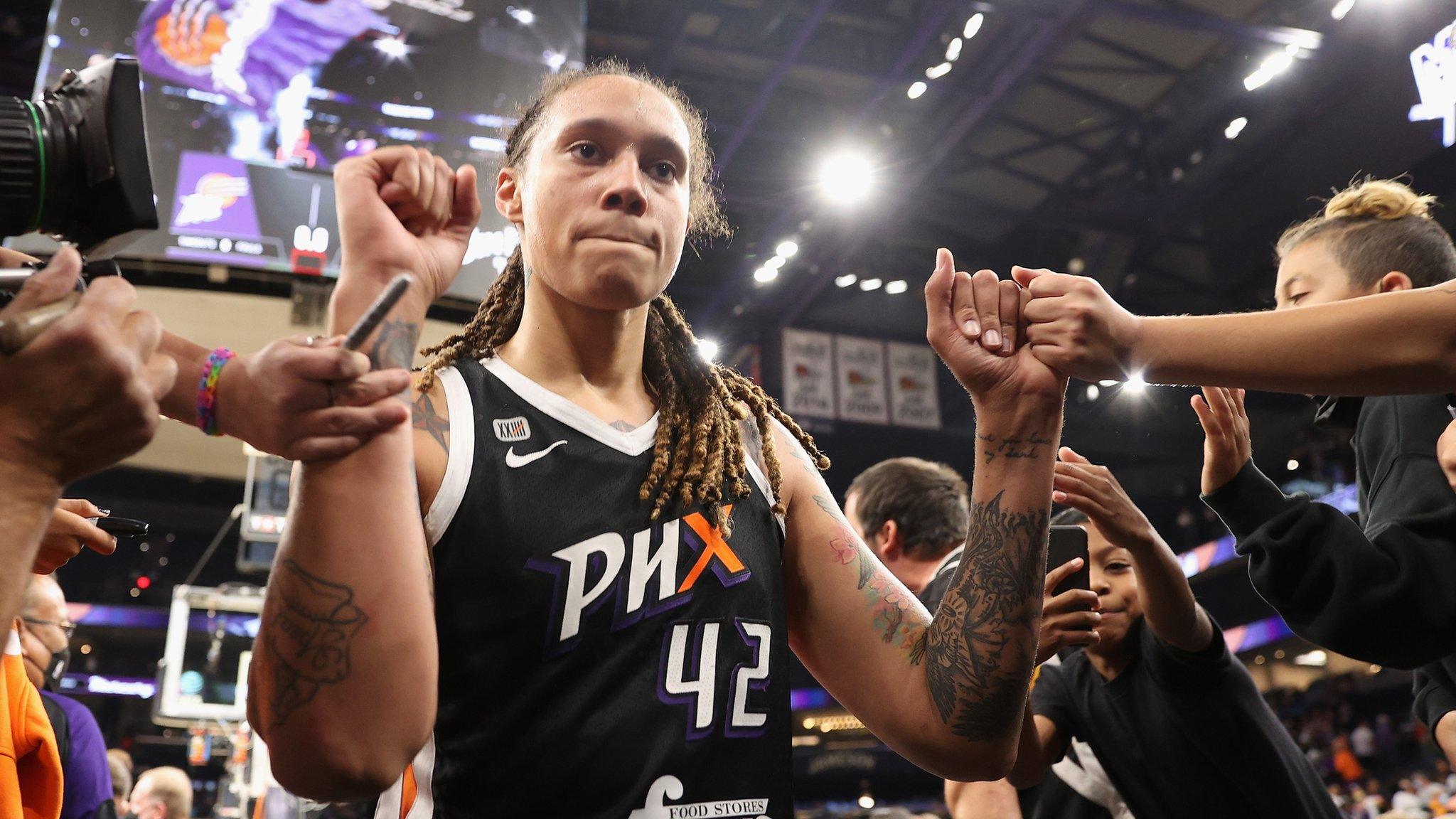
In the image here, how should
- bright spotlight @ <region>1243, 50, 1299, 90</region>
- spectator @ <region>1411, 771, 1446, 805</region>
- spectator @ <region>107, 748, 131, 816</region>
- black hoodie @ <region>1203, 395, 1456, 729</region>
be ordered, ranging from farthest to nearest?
spectator @ <region>1411, 771, 1446, 805</region>, bright spotlight @ <region>1243, 50, 1299, 90</region>, spectator @ <region>107, 748, 131, 816</region>, black hoodie @ <region>1203, 395, 1456, 729</region>

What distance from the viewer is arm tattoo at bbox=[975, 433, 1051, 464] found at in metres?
1.49

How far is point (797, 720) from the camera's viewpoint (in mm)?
21781

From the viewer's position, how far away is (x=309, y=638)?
1099 millimetres

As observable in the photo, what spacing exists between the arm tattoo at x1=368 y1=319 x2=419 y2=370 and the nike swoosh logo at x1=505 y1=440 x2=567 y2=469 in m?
0.26

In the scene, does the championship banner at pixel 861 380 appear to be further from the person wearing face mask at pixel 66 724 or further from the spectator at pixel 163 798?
the person wearing face mask at pixel 66 724

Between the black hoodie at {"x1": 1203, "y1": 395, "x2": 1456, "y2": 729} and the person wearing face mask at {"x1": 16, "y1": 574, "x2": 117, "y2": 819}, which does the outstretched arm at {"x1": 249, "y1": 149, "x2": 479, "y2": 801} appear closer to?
the black hoodie at {"x1": 1203, "y1": 395, "x2": 1456, "y2": 729}

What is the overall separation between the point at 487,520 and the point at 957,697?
2.12ft

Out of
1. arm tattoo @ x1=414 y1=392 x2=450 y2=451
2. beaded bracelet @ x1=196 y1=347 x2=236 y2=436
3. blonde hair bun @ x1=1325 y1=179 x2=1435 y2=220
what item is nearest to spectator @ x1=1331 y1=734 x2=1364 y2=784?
blonde hair bun @ x1=1325 y1=179 x2=1435 y2=220

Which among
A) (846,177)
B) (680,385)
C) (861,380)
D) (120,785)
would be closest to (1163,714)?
(680,385)

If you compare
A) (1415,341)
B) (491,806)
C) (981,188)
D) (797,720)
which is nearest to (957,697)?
(491,806)

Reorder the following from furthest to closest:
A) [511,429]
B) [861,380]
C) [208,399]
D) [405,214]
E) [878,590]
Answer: [861,380] → [878,590] → [511,429] → [405,214] → [208,399]

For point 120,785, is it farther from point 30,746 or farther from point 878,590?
point 878,590

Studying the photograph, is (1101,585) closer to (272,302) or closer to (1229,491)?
(1229,491)

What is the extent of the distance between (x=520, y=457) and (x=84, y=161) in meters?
0.59
